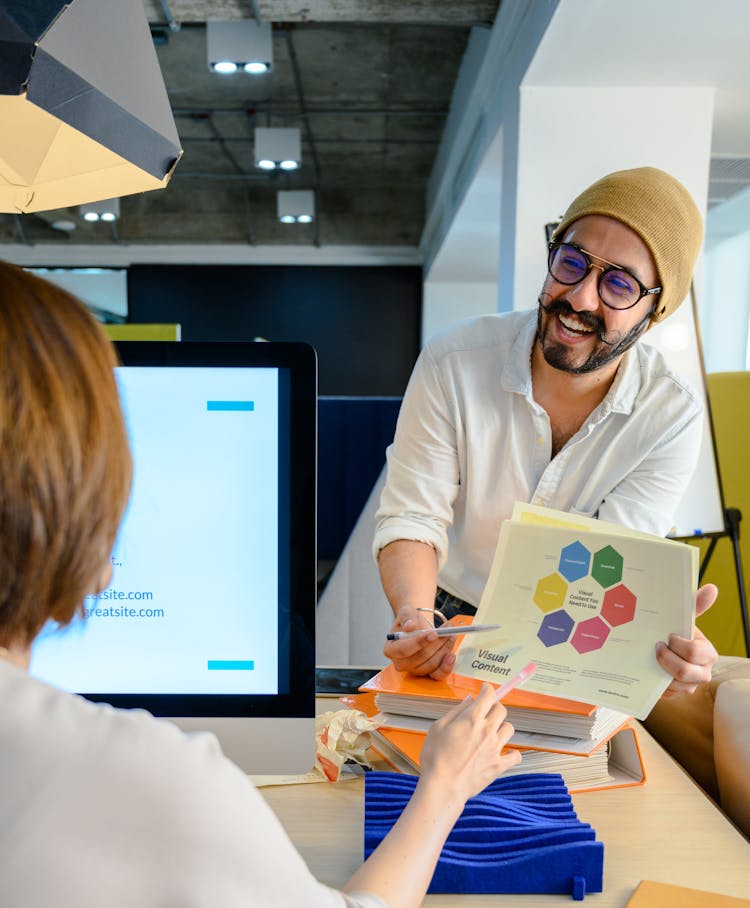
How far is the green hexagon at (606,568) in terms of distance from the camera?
2.60 ft

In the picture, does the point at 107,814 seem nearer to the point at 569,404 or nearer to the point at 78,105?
the point at 78,105

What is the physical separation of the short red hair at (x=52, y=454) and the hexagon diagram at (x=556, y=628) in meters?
0.46

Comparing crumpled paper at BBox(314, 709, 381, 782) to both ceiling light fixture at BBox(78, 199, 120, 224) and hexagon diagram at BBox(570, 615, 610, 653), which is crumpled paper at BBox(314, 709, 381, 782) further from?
ceiling light fixture at BBox(78, 199, 120, 224)

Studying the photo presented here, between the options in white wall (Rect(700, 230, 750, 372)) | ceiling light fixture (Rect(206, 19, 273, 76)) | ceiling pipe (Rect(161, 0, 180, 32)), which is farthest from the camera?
white wall (Rect(700, 230, 750, 372))

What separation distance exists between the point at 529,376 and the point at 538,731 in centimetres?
74

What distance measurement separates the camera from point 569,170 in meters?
3.88

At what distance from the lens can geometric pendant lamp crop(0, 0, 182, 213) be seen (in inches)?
30.0

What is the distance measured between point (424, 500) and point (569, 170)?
2.99 metres

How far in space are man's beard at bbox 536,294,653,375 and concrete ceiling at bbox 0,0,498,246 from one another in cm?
399

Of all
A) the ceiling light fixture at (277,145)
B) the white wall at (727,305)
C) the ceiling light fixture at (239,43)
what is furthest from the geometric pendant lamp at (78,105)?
the white wall at (727,305)

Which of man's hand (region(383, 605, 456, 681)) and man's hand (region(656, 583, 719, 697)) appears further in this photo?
man's hand (region(383, 605, 456, 681))

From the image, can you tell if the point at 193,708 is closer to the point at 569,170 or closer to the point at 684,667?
the point at 684,667

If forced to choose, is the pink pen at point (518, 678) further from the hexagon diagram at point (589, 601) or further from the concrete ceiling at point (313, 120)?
the concrete ceiling at point (313, 120)

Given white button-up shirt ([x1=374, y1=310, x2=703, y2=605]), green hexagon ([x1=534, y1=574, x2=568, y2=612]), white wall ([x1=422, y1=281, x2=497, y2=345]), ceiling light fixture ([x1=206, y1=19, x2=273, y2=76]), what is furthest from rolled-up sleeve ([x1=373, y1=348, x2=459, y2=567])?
white wall ([x1=422, y1=281, x2=497, y2=345])
